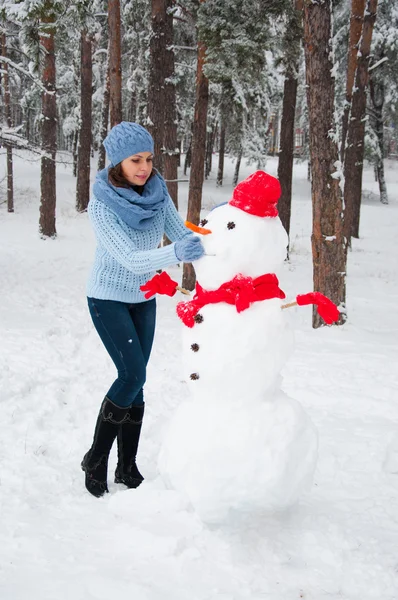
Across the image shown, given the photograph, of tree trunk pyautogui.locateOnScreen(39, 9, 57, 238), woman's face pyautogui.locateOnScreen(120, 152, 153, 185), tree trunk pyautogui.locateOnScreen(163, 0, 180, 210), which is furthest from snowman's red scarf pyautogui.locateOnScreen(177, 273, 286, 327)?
tree trunk pyautogui.locateOnScreen(39, 9, 57, 238)

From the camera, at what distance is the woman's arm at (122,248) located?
8.42 feet

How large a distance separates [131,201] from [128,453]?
5.14 feet

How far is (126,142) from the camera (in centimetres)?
279

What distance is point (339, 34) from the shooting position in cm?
1812

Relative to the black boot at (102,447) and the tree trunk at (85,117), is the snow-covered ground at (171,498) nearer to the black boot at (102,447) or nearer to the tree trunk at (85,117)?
the black boot at (102,447)

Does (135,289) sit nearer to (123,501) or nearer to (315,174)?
(123,501)

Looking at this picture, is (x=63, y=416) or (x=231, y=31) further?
(x=231, y=31)

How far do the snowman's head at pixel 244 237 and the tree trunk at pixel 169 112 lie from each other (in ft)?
23.9

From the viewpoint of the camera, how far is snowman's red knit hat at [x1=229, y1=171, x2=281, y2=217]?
246cm

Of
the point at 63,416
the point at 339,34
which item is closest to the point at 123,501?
the point at 63,416

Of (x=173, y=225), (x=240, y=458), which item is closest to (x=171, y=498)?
(x=240, y=458)

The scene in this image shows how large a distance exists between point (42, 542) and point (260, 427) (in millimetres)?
1232

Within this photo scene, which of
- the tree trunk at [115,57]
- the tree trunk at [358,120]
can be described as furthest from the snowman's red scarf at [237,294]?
the tree trunk at [115,57]

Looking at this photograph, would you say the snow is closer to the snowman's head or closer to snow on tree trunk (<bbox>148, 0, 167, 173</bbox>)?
the snowman's head
